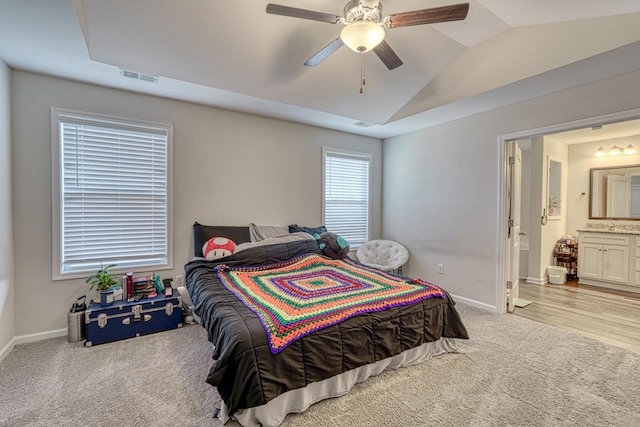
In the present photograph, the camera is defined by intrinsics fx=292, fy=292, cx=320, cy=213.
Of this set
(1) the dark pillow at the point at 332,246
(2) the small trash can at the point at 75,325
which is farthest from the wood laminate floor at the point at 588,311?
(2) the small trash can at the point at 75,325

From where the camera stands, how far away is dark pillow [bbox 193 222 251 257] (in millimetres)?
3262

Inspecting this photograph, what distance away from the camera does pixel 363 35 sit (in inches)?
68.1

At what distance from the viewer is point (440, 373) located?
2197mm

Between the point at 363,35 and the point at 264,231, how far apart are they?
2.55m

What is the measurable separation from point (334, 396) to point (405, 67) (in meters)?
2.94

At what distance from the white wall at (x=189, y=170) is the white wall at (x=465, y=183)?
0.63 meters

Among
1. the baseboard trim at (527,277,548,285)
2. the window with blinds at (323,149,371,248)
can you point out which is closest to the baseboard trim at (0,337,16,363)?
the window with blinds at (323,149,371,248)

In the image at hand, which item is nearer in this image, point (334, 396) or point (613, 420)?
point (613, 420)

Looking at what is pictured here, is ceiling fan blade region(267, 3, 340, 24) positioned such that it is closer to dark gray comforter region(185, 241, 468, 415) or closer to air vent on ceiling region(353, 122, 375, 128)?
dark gray comforter region(185, 241, 468, 415)

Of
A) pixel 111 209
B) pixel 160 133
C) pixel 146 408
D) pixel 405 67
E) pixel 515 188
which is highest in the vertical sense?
pixel 405 67

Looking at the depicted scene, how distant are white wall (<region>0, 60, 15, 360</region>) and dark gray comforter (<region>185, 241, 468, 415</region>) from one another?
1.48 m

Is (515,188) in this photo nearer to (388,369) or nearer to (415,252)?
(415,252)

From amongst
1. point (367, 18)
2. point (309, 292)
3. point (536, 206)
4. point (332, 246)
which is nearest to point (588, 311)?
point (536, 206)

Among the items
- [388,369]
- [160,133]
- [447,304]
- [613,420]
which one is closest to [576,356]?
[613,420]
